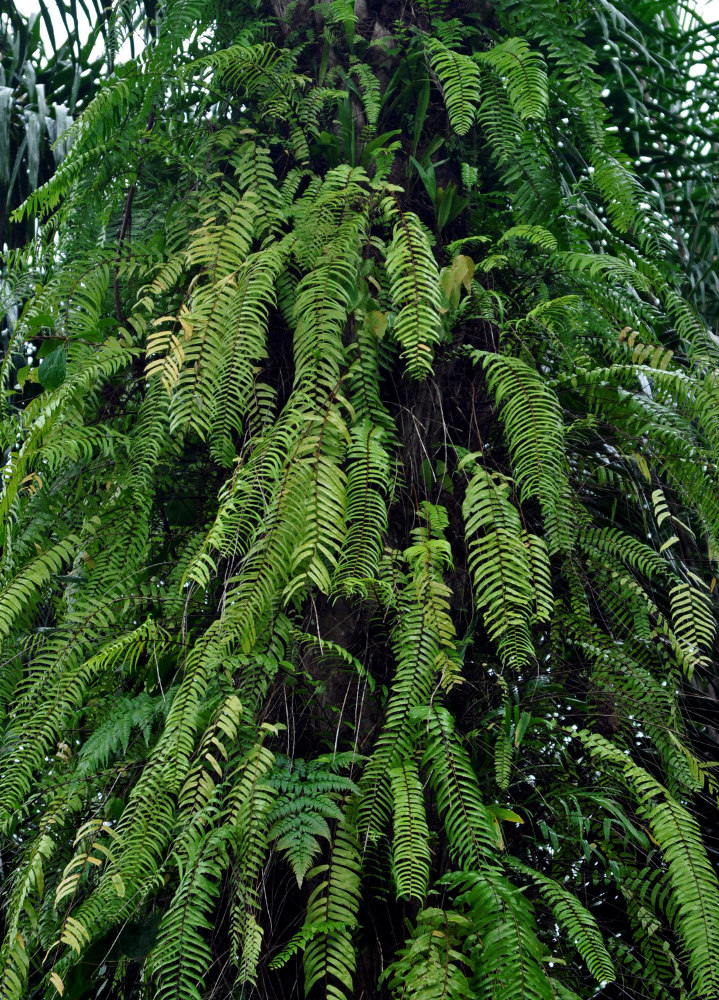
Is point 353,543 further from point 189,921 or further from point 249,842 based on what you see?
point 189,921

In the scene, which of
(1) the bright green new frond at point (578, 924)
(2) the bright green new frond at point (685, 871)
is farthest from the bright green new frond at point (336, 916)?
(2) the bright green new frond at point (685, 871)

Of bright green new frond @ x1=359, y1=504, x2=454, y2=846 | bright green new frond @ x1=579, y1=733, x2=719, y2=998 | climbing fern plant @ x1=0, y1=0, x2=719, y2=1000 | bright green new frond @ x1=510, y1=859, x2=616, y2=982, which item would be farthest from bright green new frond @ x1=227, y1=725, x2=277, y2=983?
bright green new frond @ x1=579, y1=733, x2=719, y2=998

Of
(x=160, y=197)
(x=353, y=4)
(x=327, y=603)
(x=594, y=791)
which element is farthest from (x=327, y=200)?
(x=594, y=791)

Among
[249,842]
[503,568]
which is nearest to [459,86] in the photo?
[503,568]

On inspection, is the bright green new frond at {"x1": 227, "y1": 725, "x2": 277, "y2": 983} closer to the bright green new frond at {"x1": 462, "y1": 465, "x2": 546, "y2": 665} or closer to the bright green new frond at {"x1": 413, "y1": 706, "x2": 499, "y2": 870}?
the bright green new frond at {"x1": 413, "y1": 706, "x2": 499, "y2": 870}

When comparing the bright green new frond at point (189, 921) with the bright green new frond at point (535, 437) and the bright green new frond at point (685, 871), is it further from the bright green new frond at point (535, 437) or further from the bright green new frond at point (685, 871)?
the bright green new frond at point (535, 437)

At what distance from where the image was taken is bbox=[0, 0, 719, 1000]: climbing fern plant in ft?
5.07

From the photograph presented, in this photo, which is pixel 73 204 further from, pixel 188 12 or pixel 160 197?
pixel 188 12

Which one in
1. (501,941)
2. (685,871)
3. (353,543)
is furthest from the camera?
(353,543)

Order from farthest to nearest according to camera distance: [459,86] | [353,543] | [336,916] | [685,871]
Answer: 1. [459,86]
2. [353,543]
3. [685,871]
4. [336,916]

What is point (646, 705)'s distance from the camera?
1.85 metres

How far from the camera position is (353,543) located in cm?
173

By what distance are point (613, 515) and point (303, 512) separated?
0.97m

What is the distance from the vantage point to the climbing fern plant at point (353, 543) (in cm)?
155
